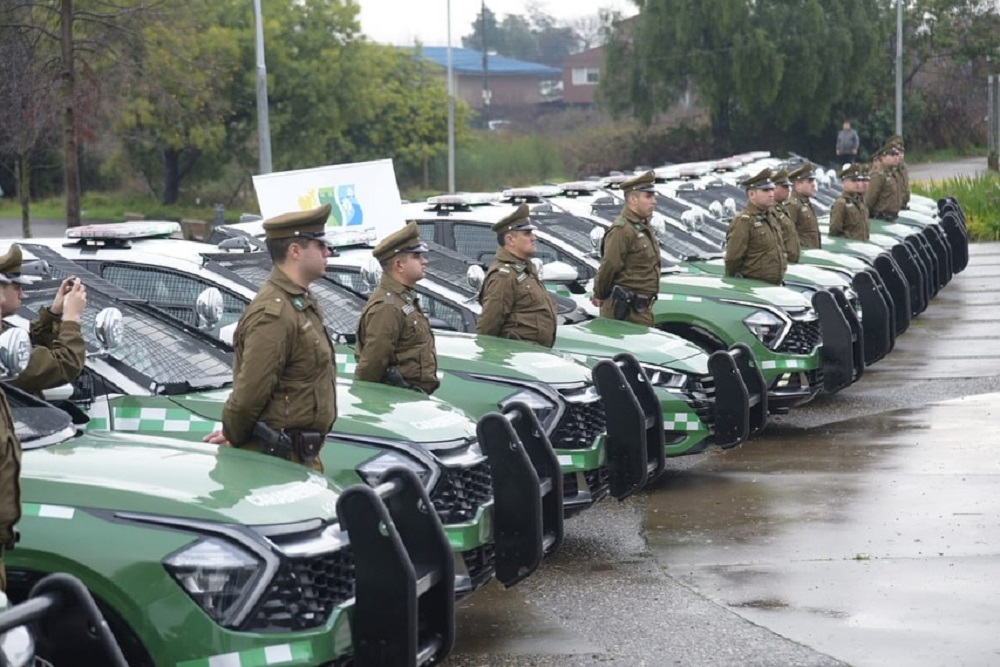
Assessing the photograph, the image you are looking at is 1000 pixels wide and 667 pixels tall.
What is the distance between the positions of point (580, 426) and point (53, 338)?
2960 millimetres

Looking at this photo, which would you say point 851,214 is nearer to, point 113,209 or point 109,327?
point 109,327

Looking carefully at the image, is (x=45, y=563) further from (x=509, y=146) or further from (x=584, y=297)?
(x=509, y=146)

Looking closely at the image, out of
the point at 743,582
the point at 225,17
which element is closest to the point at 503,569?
the point at 743,582

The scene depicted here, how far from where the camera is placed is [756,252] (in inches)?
549

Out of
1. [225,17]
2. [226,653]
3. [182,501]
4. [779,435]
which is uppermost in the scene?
[225,17]

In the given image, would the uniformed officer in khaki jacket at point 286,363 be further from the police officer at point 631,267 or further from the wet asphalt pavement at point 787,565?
the police officer at point 631,267

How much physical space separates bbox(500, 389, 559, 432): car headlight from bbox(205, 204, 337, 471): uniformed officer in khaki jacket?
6.99 feet

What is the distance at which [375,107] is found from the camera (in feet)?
166

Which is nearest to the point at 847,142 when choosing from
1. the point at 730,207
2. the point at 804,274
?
the point at 730,207

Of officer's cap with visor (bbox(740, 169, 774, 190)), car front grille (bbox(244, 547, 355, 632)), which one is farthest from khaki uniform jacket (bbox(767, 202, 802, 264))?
car front grille (bbox(244, 547, 355, 632))

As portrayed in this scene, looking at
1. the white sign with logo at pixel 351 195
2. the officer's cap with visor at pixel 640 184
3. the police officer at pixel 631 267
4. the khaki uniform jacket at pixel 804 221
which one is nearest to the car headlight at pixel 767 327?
the police officer at pixel 631 267

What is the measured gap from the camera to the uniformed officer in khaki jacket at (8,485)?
4.82 m

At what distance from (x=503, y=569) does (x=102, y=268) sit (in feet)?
10.7

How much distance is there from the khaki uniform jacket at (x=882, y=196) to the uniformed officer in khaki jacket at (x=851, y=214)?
11.2 feet
